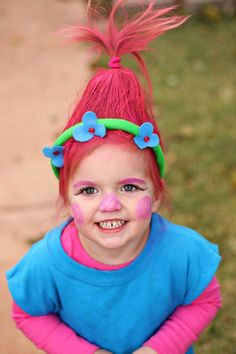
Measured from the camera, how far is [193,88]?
16.7 feet

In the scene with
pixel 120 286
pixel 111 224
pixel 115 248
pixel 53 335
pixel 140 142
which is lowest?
pixel 53 335

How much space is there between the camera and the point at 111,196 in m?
1.85

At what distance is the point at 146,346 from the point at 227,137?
2464 mm

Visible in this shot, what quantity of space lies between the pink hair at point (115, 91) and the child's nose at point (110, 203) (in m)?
0.14

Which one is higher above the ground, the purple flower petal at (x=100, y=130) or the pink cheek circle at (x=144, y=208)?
the purple flower petal at (x=100, y=130)

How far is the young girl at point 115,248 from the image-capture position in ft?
6.06

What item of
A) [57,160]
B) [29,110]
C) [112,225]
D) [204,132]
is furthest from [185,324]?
[29,110]

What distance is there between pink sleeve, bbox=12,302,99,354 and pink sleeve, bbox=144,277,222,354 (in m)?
0.22

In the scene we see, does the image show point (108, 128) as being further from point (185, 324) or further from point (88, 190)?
point (185, 324)

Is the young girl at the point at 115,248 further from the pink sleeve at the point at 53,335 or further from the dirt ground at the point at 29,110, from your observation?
the dirt ground at the point at 29,110

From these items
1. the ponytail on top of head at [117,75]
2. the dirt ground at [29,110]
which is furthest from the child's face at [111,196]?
the dirt ground at [29,110]

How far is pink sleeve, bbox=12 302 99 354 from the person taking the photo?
6.88ft

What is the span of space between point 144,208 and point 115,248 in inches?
6.7

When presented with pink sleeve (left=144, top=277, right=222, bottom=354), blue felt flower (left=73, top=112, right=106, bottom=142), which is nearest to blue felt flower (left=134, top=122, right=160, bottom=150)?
blue felt flower (left=73, top=112, right=106, bottom=142)
